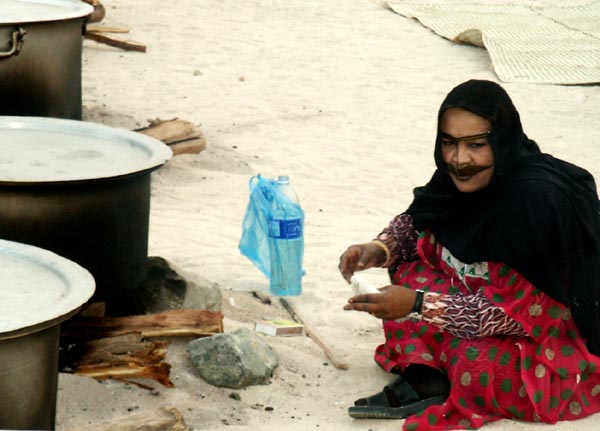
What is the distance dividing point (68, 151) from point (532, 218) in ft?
5.58

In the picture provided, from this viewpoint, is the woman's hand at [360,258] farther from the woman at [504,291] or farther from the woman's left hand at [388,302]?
the woman's left hand at [388,302]

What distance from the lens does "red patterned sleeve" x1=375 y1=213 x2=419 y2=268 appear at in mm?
4191

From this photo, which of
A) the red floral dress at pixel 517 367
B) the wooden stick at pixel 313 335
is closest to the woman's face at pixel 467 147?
the red floral dress at pixel 517 367

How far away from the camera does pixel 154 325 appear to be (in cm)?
415

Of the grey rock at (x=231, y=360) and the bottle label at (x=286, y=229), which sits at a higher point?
the bottle label at (x=286, y=229)

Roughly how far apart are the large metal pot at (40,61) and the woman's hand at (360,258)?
1.64m

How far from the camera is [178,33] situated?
11.6 metres

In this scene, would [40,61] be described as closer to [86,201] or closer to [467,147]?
[86,201]

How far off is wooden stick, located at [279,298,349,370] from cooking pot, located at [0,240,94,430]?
1517 millimetres

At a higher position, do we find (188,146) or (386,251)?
(386,251)

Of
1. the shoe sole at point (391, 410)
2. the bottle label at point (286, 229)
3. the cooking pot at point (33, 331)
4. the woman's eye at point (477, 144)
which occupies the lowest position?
the shoe sole at point (391, 410)

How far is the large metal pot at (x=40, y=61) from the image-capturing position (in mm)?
4736

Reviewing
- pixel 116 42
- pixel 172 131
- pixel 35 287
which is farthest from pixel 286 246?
pixel 116 42

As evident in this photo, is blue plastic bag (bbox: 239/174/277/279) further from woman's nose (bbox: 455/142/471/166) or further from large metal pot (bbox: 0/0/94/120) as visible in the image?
woman's nose (bbox: 455/142/471/166)
